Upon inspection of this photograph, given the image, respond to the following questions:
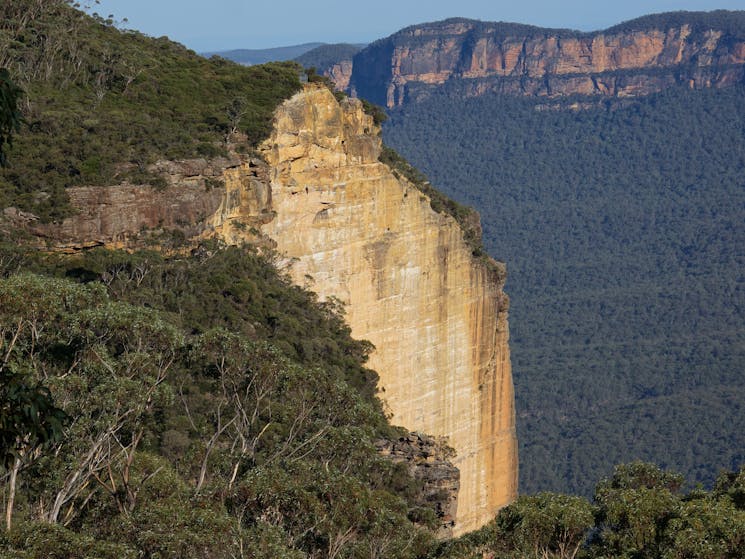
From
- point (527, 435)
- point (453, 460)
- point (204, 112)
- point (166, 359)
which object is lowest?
point (527, 435)

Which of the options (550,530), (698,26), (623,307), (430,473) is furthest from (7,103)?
(698,26)

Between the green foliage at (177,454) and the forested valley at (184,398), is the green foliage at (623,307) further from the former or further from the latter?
the green foliage at (177,454)

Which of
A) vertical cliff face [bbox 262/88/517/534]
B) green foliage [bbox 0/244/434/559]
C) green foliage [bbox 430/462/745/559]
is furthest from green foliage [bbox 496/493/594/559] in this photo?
vertical cliff face [bbox 262/88/517/534]

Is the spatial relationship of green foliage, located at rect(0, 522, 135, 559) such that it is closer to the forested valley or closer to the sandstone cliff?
the forested valley

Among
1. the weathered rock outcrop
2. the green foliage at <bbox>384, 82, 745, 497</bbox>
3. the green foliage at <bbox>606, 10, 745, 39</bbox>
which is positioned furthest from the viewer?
the green foliage at <bbox>606, 10, 745, 39</bbox>

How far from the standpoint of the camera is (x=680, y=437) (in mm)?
92625

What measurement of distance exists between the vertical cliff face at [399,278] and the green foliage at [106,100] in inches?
67.5

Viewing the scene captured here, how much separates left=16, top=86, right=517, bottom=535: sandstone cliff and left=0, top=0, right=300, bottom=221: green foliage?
66 centimetres

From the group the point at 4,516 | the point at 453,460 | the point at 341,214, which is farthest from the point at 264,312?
the point at 4,516

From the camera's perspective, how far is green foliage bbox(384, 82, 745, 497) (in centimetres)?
9250

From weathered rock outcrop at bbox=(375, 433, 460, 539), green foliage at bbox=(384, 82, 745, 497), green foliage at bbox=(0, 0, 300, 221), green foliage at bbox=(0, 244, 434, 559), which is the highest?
green foliage at bbox=(0, 0, 300, 221)

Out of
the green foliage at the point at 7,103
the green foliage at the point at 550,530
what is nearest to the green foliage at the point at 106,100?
the green foliage at the point at 550,530

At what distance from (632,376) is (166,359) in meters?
92.4

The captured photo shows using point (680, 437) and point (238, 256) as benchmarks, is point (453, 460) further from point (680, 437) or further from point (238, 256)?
point (680, 437)
